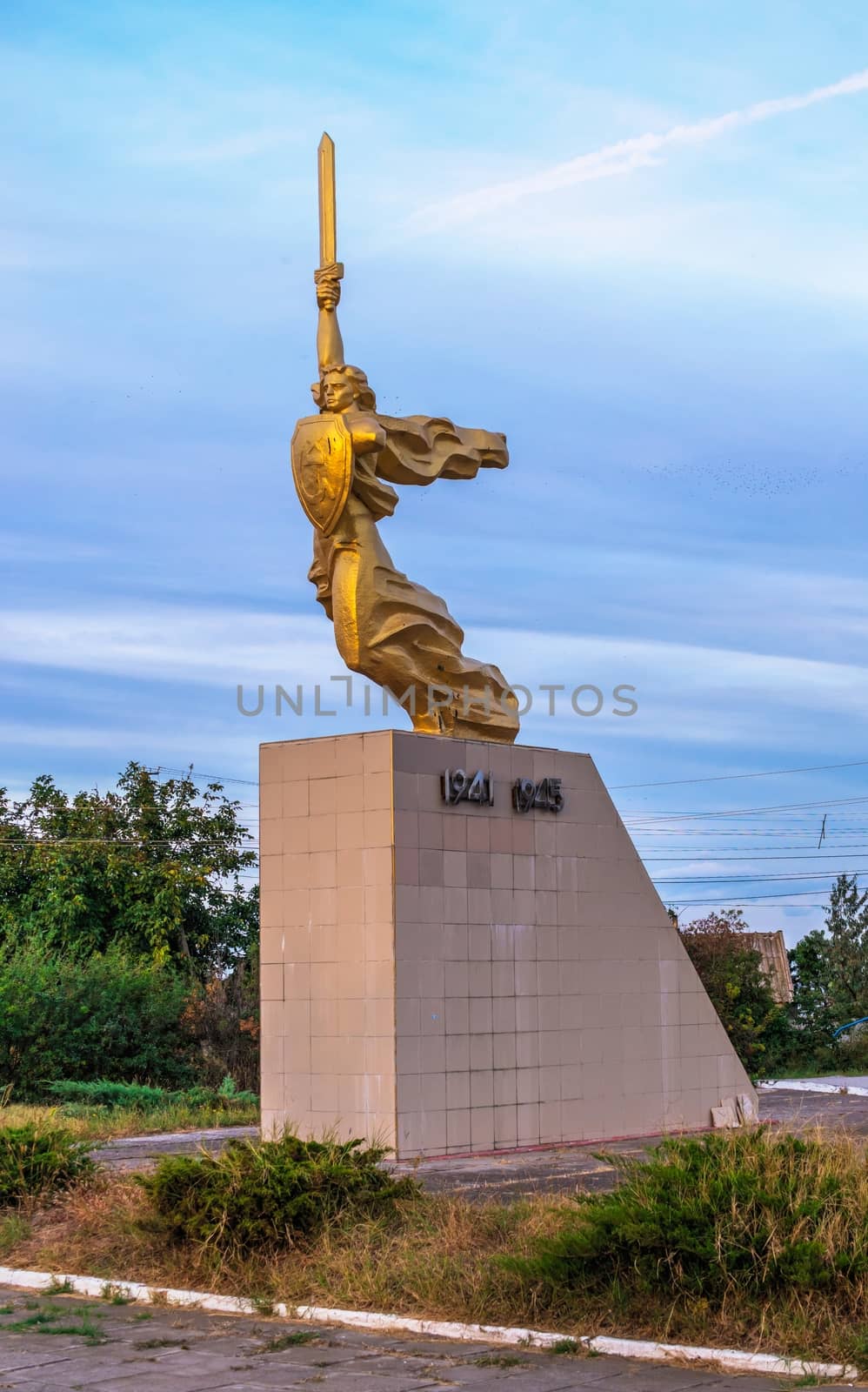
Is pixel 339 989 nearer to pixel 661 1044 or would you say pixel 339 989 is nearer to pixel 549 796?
pixel 549 796

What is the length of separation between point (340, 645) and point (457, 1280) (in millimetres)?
8830

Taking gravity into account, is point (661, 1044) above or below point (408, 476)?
below

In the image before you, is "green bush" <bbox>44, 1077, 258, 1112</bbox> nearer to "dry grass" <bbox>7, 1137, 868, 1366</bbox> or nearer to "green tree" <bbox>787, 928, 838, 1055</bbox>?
"dry grass" <bbox>7, 1137, 868, 1366</bbox>

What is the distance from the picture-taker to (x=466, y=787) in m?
16.3

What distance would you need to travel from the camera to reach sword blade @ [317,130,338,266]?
655 inches

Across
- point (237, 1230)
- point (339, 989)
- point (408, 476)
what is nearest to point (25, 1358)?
point (237, 1230)

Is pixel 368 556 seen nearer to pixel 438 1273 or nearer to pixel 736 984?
pixel 438 1273

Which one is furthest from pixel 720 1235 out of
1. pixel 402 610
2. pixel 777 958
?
pixel 777 958

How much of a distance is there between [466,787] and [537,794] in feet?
4.15

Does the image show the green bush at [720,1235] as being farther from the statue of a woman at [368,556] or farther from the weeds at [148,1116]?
the weeds at [148,1116]

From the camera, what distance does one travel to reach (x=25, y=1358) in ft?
25.8

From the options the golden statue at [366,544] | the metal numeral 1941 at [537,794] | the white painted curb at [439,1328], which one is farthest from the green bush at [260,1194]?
the metal numeral 1941 at [537,794]

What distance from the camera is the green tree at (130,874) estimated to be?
31703 mm

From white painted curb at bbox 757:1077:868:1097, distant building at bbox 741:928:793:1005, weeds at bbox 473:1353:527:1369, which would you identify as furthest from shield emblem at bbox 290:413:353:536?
distant building at bbox 741:928:793:1005
